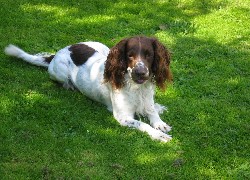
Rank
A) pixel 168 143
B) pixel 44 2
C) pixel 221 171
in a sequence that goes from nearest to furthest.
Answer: pixel 221 171
pixel 168 143
pixel 44 2

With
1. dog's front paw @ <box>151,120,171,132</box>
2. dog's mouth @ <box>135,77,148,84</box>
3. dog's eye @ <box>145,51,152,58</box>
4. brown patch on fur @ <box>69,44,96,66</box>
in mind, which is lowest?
dog's front paw @ <box>151,120,171,132</box>

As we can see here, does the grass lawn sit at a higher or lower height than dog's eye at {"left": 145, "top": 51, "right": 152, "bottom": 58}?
lower

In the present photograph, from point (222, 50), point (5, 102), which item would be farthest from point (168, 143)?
point (222, 50)

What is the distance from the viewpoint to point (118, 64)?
249 inches

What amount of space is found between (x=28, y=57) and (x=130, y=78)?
224cm

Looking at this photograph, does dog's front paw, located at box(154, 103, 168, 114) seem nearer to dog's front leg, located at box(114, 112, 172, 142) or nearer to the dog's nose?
dog's front leg, located at box(114, 112, 172, 142)

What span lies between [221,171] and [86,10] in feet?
19.0

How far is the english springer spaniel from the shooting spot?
6.19 metres

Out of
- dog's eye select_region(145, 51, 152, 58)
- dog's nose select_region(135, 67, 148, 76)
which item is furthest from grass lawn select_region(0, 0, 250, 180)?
dog's eye select_region(145, 51, 152, 58)

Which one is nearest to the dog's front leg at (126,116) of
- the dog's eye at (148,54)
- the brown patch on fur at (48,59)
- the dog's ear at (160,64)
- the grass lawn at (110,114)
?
the grass lawn at (110,114)

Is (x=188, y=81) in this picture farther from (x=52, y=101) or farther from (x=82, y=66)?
(x=52, y=101)

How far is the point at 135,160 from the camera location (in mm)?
5605

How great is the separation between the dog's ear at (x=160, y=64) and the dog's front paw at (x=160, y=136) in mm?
714

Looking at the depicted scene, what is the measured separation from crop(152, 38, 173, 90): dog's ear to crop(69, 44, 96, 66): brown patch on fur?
1.25 m
